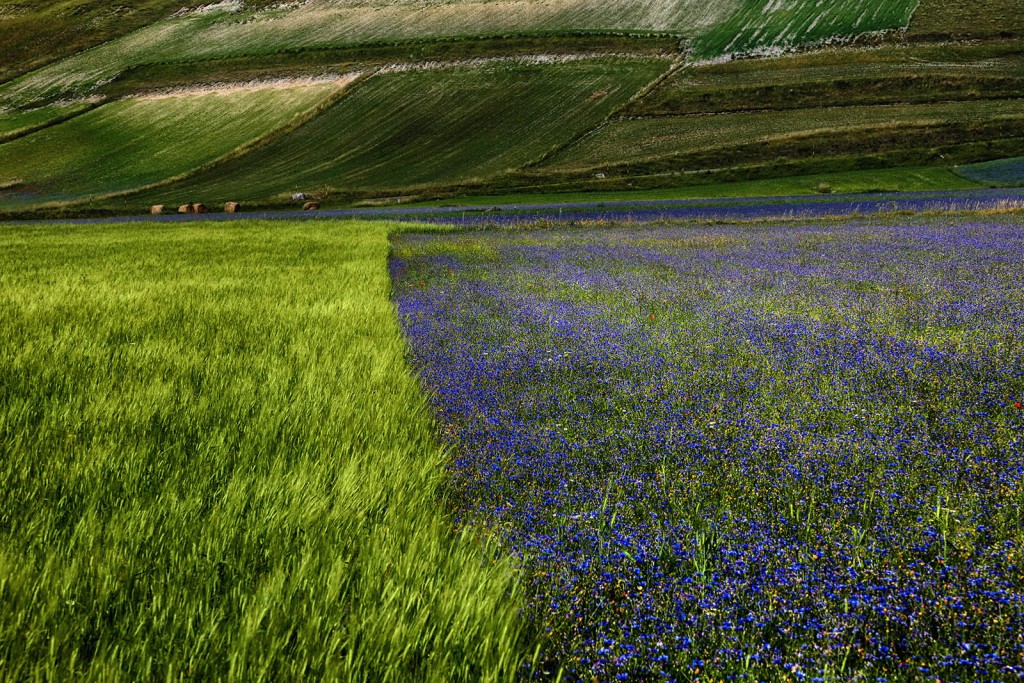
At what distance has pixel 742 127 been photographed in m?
64.6

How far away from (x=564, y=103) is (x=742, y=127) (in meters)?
21.8

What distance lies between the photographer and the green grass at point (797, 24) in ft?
263

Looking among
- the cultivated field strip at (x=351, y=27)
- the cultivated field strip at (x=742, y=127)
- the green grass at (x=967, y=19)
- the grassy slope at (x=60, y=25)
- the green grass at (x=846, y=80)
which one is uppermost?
the grassy slope at (x=60, y=25)

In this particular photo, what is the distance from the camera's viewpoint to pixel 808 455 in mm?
4078

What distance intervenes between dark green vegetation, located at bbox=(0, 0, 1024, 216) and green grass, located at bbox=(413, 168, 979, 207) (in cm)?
65

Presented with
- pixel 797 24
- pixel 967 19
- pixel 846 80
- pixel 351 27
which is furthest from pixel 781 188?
pixel 351 27

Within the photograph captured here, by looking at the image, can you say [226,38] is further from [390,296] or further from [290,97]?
[390,296]

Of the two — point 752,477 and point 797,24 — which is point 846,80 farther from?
point 752,477

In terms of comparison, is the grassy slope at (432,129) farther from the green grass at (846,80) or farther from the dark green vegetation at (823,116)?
the green grass at (846,80)

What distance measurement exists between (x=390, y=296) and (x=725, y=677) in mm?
10847

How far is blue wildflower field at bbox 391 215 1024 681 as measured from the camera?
240 cm

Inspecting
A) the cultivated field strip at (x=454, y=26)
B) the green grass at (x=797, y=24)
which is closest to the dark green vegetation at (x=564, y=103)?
the green grass at (x=797, y=24)

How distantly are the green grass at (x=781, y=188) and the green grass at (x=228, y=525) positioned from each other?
48137 mm

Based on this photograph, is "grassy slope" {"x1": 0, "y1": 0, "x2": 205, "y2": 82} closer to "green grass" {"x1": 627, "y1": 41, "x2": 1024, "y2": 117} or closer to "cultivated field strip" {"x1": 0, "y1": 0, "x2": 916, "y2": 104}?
"cultivated field strip" {"x1": 0, "y1": 0, "x2": 916, "y2": 104}
